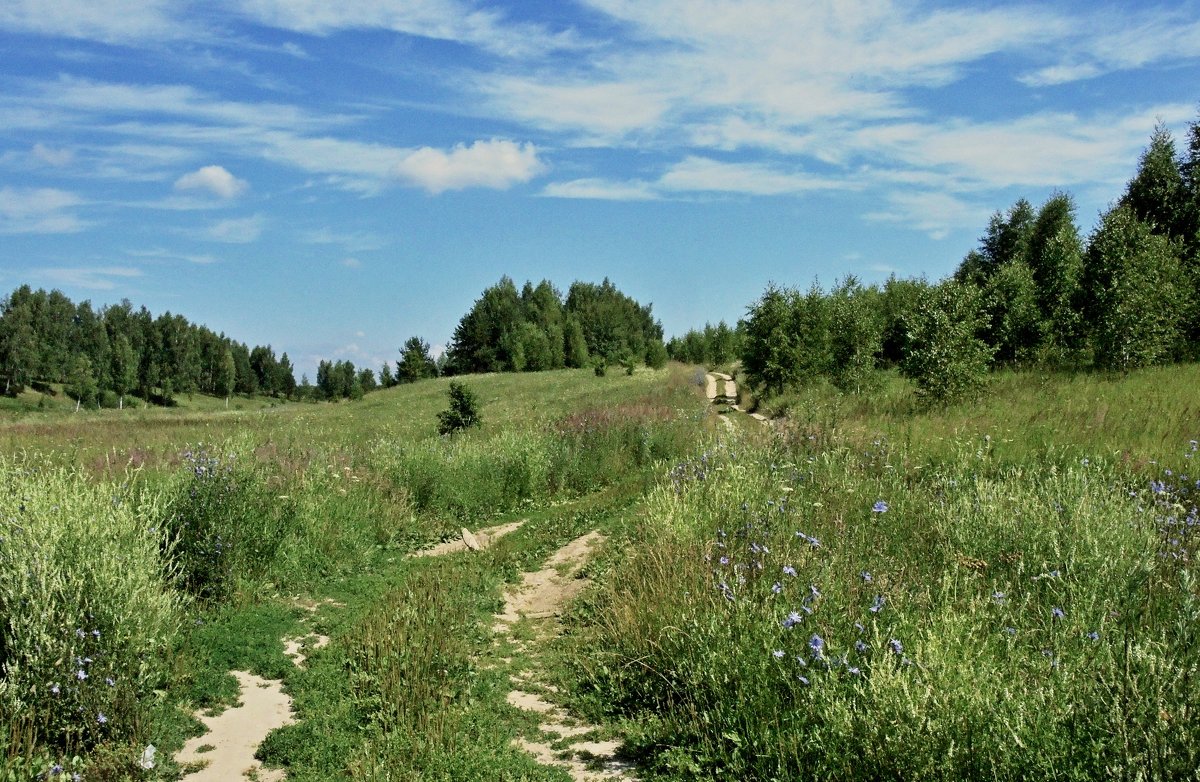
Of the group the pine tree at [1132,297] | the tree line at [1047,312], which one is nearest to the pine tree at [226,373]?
the tree line at [1047,312]

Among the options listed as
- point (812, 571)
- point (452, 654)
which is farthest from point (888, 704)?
point (452, 654)

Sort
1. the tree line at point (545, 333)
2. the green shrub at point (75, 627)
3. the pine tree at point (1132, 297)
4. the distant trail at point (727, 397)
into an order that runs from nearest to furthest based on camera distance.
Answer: the green shrub at point (75, 627), the pine tree at point (1132, 297), the distant trail at point (727, 397), the tree line at point (545, 333)

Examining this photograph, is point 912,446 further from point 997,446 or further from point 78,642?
point 78,642

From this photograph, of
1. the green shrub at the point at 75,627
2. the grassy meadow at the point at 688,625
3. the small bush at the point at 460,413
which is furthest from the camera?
the small bush at the point at 460,413

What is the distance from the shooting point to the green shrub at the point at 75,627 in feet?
16.4

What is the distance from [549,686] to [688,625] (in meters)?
1.58

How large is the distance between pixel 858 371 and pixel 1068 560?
25101 millimetres

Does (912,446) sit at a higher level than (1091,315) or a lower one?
lower

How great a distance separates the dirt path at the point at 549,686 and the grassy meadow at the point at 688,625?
0.60ft

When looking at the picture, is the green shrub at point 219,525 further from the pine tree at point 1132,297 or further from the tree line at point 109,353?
the tree line at point 109,353

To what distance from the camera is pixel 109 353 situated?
298 feet

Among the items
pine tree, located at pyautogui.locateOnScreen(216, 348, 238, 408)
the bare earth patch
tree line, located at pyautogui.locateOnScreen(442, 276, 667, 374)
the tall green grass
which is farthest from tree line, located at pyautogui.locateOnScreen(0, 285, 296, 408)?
the tall green grass

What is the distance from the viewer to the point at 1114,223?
78.1 ft

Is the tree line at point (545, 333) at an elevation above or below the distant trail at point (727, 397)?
above
